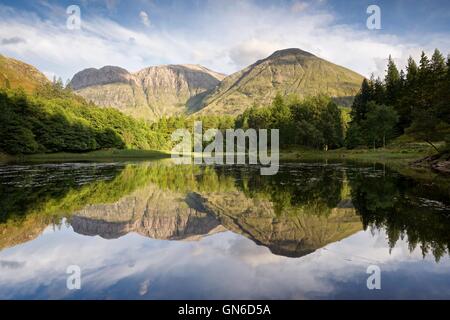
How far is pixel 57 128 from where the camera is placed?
8875 cm

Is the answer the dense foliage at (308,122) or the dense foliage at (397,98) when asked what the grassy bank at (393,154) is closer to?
the dense foliage at (397,98)

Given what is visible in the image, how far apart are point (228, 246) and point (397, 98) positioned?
10702cm

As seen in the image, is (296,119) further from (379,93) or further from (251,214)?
(251,214)

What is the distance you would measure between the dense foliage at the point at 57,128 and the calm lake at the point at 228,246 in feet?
225

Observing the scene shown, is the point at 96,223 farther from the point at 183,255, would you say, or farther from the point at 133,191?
the point at 133,191

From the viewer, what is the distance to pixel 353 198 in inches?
690

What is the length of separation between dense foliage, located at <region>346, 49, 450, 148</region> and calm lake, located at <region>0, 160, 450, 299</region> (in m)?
57.1

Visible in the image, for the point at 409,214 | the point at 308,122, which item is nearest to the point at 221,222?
the point at 409,214

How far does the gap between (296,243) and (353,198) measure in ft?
30.1

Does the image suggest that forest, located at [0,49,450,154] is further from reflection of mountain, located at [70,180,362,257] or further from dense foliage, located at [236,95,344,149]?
reflection of mountain, located at [70,180,362,257]

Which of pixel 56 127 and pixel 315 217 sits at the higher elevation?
pixel 56 127

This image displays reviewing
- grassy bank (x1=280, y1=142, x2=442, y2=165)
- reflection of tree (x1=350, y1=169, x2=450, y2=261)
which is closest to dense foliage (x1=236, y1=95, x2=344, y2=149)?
grassy bank (x1=280, y1=142, x2=442, y2=165)

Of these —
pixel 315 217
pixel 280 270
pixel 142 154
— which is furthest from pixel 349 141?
pixel 280 270

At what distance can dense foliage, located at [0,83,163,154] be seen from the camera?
74938mm
